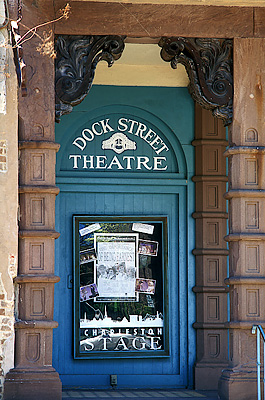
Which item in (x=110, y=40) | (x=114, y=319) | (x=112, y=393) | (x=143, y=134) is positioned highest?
(x=110, y=40)

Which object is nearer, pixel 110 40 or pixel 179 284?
pixel 110 40

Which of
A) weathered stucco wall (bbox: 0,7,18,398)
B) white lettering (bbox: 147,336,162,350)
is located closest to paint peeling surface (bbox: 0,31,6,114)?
weathered stucco wall (bbox: 0,7,18,398)

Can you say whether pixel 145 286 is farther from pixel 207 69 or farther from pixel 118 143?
pixel 207 69

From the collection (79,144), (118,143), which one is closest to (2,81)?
(79,144)

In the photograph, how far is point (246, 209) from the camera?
323 inches

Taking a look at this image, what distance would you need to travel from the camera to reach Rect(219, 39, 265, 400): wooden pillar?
26.2 feet

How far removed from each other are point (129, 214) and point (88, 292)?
1.12m

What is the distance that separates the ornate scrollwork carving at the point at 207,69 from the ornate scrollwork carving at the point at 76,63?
609 millimetres

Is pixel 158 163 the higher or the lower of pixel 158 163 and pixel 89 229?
the higher

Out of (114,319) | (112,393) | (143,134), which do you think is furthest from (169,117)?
(112,393)

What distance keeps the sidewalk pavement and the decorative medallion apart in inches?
119

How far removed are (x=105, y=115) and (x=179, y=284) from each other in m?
2.37

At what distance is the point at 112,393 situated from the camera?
29.2 ft

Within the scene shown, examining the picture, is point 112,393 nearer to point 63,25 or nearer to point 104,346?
point 104,346
